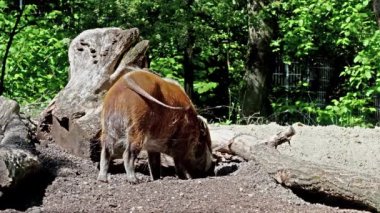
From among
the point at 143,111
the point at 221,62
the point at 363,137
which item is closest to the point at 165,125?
the point at 143,111

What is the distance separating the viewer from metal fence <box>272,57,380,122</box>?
53.7 ft

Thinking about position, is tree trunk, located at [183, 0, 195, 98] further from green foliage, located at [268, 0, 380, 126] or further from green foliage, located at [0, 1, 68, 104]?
green foliage, located at [0, 1, 68, 104]

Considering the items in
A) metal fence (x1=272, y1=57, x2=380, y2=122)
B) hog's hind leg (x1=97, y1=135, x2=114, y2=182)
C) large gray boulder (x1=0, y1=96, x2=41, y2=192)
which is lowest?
metal fence (x1=272, y1=57, x2=380, y2=122)

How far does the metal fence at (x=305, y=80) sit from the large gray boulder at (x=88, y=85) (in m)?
9.38

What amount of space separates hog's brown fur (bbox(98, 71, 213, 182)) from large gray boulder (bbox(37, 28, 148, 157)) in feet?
1.79

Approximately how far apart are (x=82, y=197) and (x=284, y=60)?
36.1ft

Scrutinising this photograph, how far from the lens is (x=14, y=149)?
536cm

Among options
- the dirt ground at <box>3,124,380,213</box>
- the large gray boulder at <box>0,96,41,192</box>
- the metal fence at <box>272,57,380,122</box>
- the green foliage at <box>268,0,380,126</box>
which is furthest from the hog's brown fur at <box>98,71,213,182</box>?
the metal fence at <box>272,57,380,122</box>

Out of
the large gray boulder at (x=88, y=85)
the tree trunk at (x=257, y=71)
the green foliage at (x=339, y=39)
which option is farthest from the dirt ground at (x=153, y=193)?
the tree trunk at (x=257, y=71)

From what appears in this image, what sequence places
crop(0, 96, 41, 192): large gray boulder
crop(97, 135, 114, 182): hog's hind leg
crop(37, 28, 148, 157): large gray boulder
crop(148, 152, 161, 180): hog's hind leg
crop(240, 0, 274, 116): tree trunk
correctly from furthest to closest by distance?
crop(240, 0, 274, 116): tree trunk
crop(37, 28, 148, 157): large gray boulder
crop(148, 152, 161, 180): hog's hind leg
crop(97, 135, 114, 182): hog's hind leg
crop(0, 96, 41, 192): large gray boulder

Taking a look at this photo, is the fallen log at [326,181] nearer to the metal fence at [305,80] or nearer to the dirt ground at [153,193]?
the dirt ground at [153,193]

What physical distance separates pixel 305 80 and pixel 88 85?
33.3 ft

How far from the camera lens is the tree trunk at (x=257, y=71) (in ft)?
48.8

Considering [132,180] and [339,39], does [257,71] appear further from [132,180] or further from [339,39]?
[132,180]
